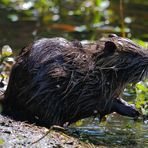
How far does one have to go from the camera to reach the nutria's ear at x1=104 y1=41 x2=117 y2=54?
215 inches

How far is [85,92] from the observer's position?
5.33m

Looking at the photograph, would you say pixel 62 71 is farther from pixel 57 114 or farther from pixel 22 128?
pixel 22 128

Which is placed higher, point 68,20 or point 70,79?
point 70,79

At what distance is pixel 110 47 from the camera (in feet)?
18.0

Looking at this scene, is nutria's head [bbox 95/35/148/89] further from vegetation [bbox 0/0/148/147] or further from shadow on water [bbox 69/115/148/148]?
vegetation [bbox 0/0/148/147]

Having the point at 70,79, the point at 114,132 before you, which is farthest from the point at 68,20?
the point at 70,79

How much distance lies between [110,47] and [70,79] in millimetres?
485

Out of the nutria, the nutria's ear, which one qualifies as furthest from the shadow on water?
the nutria's ear

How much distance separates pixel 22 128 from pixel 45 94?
1.54 ft

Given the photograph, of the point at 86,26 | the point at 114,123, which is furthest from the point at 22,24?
the point at 114,123

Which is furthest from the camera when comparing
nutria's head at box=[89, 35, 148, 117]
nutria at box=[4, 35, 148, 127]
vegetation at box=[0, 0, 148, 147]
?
vegetation at box=[0, 0, 148, 147]

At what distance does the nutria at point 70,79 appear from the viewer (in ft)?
17.2

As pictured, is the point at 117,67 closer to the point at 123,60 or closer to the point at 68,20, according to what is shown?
the point at 123,60

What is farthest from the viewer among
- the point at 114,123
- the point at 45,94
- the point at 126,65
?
the point at 114,123
